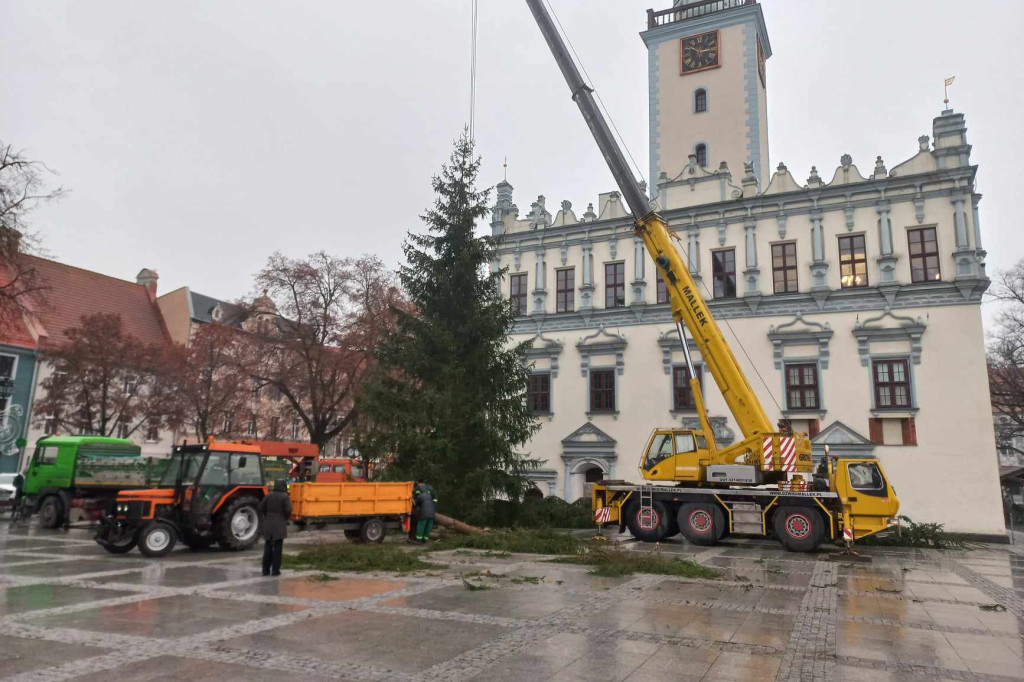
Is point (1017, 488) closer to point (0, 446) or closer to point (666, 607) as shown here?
point (666, 607)

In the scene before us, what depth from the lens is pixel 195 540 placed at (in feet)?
49.6

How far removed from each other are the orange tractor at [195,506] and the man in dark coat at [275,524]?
367 centimetres

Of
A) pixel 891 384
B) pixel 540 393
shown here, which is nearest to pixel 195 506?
pixel 540 393

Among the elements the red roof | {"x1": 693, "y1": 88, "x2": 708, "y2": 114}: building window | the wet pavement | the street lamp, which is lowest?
the wet pavement

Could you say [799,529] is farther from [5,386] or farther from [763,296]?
[5,386]

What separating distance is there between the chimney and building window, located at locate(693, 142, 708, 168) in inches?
1702

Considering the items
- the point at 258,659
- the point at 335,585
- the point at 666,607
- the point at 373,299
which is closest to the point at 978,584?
Answer: the point at 666,607

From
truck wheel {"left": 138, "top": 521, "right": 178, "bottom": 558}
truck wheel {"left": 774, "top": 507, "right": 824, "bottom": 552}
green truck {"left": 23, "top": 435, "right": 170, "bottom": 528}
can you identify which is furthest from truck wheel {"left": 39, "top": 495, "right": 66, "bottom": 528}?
truck wheel {"left": 774, "top": 507, "right": 824, "bottom": 552}

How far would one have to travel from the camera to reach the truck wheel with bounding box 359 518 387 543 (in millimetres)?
16344

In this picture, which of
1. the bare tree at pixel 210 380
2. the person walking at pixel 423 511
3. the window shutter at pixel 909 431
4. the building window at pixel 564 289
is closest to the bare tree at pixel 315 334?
the bare tree at pixel 210 380

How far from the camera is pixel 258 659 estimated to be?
6477mm

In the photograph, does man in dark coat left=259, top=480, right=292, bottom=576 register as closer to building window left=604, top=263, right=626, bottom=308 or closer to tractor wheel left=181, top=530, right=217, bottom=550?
tractor wheel left=181, top=530, right=217, bottom=550

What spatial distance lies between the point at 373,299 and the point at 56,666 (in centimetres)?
2676

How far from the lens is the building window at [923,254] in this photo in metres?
25.1
